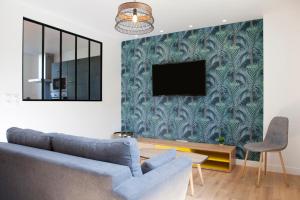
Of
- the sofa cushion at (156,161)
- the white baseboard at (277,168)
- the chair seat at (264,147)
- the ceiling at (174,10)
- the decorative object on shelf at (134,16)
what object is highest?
the ceiling at (174,10)

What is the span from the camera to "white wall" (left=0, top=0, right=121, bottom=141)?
3.24m

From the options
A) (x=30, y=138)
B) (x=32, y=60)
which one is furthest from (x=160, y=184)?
(x=32, y=60)

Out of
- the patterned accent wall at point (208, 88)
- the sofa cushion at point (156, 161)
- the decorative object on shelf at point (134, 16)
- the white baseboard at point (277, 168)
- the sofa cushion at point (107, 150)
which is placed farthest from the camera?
the patterned accent wall at point (208, 88)

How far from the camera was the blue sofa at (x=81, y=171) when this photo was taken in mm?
1414

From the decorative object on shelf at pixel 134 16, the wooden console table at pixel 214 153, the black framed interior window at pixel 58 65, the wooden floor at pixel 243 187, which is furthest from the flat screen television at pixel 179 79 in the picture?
the decorative object on shelf at pixel 134 16

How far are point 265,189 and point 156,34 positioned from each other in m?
3.54

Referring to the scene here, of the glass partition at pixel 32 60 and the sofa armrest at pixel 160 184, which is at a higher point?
the glass partition at pixel 32 60

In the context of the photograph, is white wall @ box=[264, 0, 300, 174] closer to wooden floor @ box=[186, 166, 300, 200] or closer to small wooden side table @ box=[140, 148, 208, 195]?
wooden floor @ box=[186, 166, 300, 200]

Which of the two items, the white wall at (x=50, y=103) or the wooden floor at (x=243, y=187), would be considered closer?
the wooden floor at (x=243, y=187)

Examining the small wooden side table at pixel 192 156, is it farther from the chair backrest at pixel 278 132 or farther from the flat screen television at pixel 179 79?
the flat screen television at pixel 179 79

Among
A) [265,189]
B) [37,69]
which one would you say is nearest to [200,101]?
[265,189]

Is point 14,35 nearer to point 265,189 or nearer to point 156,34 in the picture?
point 156,34

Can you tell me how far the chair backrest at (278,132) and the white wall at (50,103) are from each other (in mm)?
3223

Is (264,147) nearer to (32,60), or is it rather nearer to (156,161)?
(156,161)
